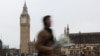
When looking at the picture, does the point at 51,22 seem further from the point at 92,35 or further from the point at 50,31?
the point at 92,35

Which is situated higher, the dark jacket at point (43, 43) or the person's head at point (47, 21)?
the person's head at point (47, 21)

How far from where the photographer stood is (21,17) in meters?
134

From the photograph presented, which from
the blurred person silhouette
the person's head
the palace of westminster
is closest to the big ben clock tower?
the palace of westminster

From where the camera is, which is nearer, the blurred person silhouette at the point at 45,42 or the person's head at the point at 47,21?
the blurred person silhouette at the point at 45,42

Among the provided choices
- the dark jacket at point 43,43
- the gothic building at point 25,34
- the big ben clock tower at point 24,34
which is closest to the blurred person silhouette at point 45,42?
the dark jacket at point 43,43

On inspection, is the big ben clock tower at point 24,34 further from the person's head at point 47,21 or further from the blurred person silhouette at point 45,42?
the blurred person silhouette at point 45,42

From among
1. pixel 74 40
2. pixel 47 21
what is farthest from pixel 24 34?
pixel 47 21

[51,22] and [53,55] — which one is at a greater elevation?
[51,22]

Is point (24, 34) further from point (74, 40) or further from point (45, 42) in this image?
point (45, 42)

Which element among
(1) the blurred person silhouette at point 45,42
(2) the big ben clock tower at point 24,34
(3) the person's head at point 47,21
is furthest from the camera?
(2) the big ben clock tower at point 24,34

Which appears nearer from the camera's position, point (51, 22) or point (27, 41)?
point (51, 22)

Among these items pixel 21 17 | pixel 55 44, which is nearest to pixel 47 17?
pixel 55 44

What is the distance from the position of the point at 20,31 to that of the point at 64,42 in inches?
4751

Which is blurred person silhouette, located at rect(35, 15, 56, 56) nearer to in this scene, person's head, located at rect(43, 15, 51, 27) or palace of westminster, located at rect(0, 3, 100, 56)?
person's head, located at rect(43, 15, 51, 27)
